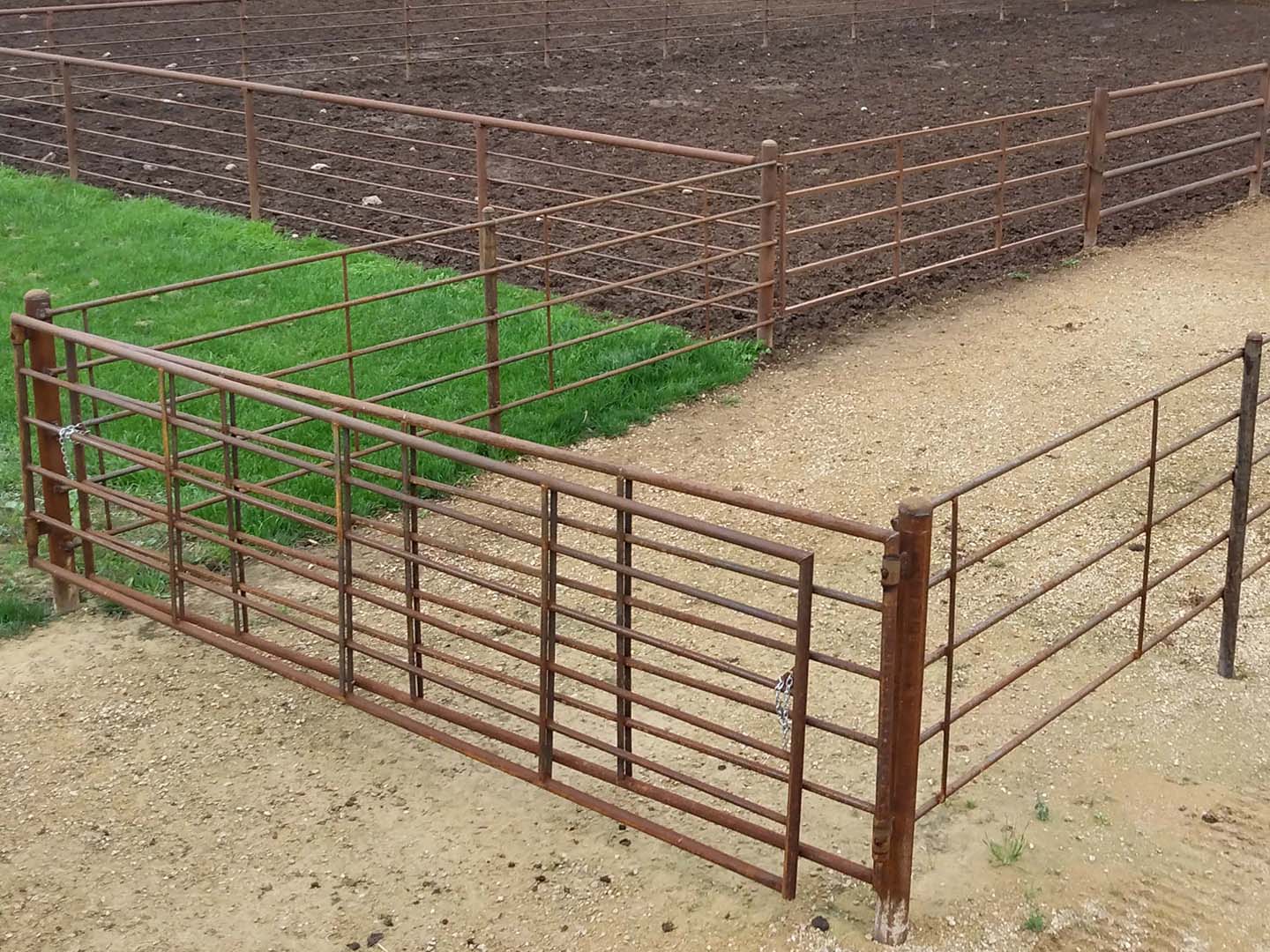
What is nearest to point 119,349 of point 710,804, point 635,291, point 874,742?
point 710,804

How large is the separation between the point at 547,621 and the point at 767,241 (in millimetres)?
5279

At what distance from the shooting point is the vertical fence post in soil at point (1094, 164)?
464 inches

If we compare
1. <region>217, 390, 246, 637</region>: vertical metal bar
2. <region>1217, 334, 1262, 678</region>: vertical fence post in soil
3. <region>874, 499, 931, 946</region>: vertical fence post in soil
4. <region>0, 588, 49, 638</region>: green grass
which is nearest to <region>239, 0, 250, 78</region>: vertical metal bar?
<region>0, 588, 49, 638</region>: green grass

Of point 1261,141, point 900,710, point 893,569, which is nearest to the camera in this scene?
point 893,569

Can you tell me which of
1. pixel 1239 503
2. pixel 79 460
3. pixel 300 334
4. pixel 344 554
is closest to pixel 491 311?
pixel 300 334

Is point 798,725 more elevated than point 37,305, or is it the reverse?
point 37,305

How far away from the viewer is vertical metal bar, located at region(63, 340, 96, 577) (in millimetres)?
6395

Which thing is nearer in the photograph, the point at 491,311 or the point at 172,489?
the point at 172,489

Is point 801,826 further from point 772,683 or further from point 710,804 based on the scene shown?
point 772,683

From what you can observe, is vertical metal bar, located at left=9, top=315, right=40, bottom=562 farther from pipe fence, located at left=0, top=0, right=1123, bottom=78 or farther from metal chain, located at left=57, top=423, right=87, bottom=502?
pipe fence, located at left=0, top=0, right=1123, bottom=78

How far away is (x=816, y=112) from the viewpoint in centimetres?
1780

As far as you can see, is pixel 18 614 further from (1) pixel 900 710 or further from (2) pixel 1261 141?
(2) pixel 1261 141

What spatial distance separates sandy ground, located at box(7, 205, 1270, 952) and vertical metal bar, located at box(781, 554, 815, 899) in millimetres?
164

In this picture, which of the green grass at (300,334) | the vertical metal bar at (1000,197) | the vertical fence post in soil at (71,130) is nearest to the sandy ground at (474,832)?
the green grass at (300,334)
